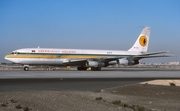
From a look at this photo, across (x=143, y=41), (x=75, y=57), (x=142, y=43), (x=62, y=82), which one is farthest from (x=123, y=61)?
(x=62, y=82)

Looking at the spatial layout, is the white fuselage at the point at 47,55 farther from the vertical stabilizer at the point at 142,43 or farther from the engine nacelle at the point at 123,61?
the vertical stabilizer at the point at 142,43

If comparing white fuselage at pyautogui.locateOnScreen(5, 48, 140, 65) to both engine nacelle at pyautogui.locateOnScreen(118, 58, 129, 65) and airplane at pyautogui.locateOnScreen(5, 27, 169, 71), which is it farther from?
engine nacelle at pyautogui.locateOnScreen(118, 58, 129, 65)

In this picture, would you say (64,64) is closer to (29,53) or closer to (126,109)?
(29,53)

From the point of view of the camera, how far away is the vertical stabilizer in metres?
55.0

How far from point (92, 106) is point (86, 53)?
1541 inches

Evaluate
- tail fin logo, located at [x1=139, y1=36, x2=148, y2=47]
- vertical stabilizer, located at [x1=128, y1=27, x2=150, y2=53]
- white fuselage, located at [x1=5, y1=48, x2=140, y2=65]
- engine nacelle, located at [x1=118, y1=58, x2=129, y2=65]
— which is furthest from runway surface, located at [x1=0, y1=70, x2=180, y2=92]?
tail fin logo, located at [x1=139, y1=36, x2=148, y2=47]

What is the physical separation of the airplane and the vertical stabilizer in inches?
35.6

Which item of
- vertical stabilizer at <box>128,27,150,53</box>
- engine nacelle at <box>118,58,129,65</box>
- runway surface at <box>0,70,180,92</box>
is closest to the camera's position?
runway surface at <box>0,70,180,92</box>

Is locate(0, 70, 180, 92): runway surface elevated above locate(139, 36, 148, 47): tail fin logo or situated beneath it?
situated beneath

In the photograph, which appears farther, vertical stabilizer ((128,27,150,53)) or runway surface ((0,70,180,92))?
vertical stabilizer ((128,27,150,53))

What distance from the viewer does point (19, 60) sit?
43.8 metres

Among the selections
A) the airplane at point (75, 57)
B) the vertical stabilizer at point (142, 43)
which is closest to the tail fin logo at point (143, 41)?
the vertical stabilizer at point (142, 43)

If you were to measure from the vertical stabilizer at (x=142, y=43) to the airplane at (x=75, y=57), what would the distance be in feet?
2.96

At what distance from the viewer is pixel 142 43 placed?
5512 cm
